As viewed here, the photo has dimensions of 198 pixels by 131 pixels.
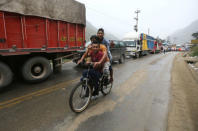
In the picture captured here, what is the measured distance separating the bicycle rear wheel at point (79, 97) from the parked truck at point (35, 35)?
2.84m

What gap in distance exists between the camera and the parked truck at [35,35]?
4.15m

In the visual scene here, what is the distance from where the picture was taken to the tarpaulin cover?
13.7ft

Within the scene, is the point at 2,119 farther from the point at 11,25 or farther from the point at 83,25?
the point at 83,25

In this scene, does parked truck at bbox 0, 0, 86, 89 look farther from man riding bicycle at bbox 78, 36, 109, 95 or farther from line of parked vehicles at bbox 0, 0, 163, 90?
man riding bicycle at bbox 78, 36, 109, 95

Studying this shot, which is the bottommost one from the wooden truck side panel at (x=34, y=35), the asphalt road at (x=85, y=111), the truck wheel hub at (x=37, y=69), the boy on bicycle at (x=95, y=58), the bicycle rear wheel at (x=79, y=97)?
the asphalt road at (x=85, y=111)

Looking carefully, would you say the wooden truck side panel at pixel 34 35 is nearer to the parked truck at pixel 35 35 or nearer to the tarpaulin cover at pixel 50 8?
the parked truck at pixel 35 35

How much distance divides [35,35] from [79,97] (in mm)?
3498

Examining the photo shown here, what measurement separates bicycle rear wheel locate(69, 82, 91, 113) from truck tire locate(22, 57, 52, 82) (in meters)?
2.87

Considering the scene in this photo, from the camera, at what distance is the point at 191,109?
121 inches

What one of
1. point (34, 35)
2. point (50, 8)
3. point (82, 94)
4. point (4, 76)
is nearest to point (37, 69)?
point (4, 76)

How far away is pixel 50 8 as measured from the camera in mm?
5285

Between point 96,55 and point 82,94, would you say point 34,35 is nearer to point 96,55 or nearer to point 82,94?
point 96,55

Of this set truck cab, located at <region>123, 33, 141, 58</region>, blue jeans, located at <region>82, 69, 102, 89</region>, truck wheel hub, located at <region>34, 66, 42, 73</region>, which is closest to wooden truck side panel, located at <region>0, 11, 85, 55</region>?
truck wheel hub, located at <region>34, 66, 42, 73</region>

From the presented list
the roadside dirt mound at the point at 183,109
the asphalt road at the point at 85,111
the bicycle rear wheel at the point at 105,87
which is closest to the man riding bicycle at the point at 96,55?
the bicycle rear wheel at the point at 105,87
